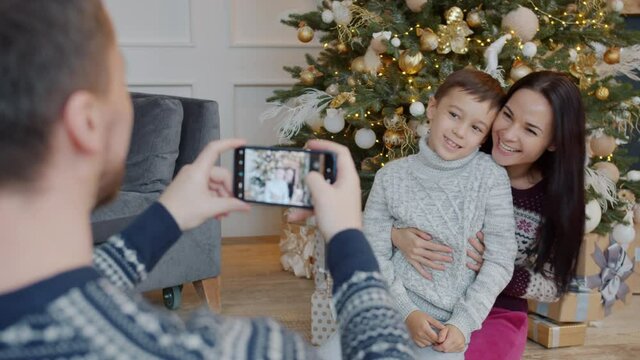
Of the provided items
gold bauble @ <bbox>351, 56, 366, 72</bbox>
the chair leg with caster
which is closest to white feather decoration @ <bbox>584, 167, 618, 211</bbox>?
gold bauble @ <bbox>351, 56, 366, 72</bbox>

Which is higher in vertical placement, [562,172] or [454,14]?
[454,14]

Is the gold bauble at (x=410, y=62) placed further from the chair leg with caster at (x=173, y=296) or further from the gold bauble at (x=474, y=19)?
the chair leg with caster at (x=173, y=296)

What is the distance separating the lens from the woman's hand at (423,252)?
152 centimetres

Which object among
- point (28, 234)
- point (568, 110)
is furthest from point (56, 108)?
point (568, 110)

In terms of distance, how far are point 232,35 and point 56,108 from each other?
2817 millimetres

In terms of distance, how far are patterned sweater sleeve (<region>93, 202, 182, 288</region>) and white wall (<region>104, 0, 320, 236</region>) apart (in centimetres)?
235

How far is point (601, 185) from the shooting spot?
2109 mm

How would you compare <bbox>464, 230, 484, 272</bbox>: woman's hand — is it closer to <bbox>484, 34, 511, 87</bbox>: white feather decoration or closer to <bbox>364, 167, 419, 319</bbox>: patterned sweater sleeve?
<bbox>364, 167, 419, 319</bbox>: patterned sweater sleeve

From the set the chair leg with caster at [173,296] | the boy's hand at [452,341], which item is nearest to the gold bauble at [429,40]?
the boy's hand at [452,341]

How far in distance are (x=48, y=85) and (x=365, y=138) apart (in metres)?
1.75

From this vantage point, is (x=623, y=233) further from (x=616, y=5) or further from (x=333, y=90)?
(x=333, y=90)

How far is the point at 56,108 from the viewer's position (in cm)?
53

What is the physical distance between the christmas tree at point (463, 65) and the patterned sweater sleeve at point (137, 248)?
1.31m

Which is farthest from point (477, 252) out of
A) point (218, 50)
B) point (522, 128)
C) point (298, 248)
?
point (218, 50)
